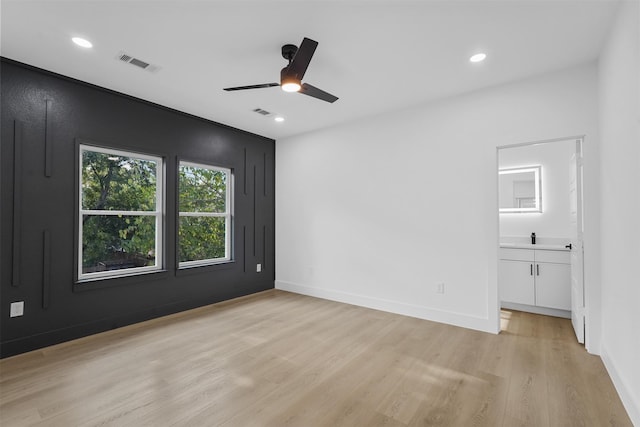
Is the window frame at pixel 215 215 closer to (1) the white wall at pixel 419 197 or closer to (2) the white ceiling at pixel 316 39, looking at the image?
(1) the white wall at pixel 419 197

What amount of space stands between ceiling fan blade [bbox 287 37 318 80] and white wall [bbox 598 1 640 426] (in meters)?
1.99

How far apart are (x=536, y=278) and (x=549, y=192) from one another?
129cm

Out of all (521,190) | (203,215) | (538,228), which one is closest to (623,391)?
(538,228)

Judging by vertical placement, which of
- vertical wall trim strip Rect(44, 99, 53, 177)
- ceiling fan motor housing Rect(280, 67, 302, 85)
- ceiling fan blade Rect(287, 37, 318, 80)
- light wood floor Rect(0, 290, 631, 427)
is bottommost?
light wood floor Rect(0, 290, 631, 427)

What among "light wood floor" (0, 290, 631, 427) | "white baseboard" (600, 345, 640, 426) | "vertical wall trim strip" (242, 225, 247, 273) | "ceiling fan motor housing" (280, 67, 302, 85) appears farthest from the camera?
"vertical wall trim strip" (242, 225, 247, 273)

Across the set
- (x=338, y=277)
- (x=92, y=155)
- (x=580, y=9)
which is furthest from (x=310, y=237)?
(x=580, y=9)

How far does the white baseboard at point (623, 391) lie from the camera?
6.16ft

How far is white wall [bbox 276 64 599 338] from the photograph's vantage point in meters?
3.27

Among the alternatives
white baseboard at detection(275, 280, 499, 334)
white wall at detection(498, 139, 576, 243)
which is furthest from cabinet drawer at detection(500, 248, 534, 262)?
white baseboard at detection(275, 280, 499, 334)

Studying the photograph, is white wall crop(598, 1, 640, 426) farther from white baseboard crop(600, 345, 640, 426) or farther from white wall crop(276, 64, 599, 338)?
white wall crop(276, 64, 599, 338)

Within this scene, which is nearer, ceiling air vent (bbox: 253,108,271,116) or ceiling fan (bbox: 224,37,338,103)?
ceiling fan (bbox: 224,37,338,103)

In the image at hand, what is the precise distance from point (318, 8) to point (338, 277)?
3.57m

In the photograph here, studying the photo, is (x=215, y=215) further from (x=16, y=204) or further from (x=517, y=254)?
A: (x=517, y=254)

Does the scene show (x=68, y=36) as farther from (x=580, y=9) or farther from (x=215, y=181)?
(x=580, y=9)
